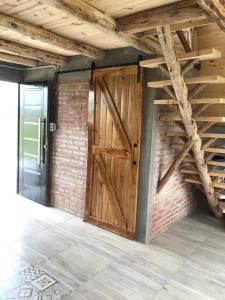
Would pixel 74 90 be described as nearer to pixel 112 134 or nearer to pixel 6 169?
pixel 112 134

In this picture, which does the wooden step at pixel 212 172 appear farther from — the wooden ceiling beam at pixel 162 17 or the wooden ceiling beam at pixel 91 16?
the wooden ceiling beam at pixel 162 17

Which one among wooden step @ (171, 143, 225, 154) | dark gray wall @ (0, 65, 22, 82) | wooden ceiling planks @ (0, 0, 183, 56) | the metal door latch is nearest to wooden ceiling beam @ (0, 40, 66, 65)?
wooden ceiling planks @ (0, 0, 183, 56)

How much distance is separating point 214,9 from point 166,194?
253cm

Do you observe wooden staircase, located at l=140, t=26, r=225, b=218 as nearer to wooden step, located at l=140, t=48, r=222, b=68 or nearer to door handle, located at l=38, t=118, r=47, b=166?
wooden step, located at l=140, t=48, r=222, b=68

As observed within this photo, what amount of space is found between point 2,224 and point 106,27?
302 centimetres

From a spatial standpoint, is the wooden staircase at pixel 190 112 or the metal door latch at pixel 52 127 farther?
the metal door latch at pixel 52 127

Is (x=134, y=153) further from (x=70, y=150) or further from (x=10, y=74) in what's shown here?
(x=10, y=74)

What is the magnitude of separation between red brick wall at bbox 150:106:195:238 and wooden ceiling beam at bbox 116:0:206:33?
53.0 inches

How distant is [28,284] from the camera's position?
2.47 meters

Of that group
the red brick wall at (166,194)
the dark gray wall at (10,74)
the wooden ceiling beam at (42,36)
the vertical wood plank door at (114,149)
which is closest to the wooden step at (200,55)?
the vertical wood plank door at (114,149)

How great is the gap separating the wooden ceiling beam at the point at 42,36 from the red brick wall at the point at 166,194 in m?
1.32

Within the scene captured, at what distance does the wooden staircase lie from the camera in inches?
96.7

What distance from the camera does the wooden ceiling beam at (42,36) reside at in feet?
8.39

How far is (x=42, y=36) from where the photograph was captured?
285 centimetres
